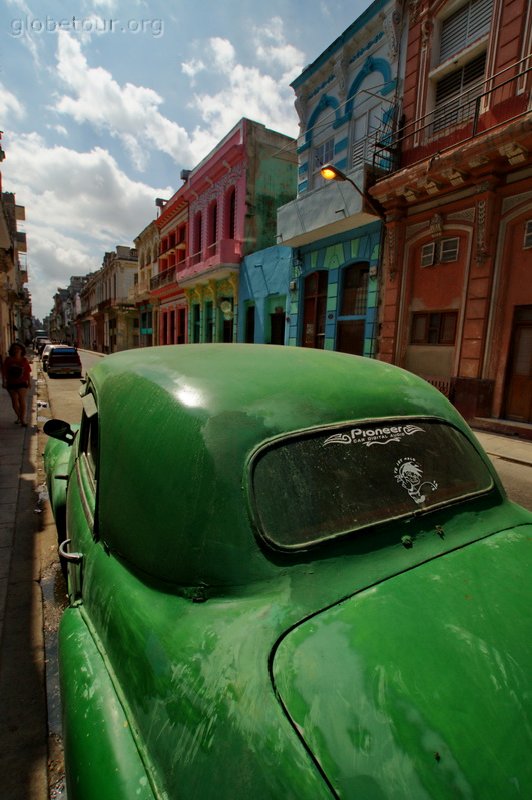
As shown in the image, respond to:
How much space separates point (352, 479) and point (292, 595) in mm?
453

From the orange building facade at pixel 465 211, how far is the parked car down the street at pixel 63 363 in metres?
13.8

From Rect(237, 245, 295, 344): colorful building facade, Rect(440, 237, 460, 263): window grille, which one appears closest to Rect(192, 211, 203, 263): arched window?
Rect(237, 245, 295, 344): colorful building facade

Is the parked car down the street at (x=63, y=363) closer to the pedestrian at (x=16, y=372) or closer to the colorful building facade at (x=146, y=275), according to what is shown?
the colorful building facade at (x=146, y=275)

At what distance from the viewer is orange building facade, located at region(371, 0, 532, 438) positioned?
835 cm

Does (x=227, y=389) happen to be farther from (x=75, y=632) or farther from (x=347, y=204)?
(x=347, y=204)

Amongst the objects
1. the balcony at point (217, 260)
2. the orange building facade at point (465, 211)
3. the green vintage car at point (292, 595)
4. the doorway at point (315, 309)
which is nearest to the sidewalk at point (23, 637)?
the green vintage car at point (292, 595)

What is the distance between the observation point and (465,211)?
9344 millimetres

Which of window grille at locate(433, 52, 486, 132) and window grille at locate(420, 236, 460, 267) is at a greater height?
window grille at locate(433, 52, 486, 132)

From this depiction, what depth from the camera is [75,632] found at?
58.8 inches

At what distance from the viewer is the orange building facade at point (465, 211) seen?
8.35 m

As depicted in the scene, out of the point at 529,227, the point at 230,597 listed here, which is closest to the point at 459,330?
the point at 529,227

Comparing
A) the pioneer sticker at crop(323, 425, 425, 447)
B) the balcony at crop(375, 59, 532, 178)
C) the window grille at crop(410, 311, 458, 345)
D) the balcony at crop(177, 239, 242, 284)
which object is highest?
the balcony at crop(375, 59, 532, 178)

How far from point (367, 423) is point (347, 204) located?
11.0 meters

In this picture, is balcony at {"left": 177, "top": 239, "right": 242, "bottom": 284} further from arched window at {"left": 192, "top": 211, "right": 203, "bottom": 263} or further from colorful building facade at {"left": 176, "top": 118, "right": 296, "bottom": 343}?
arched window at {"left": 192, "top": 211, "right": 203, "bottom": 263}
